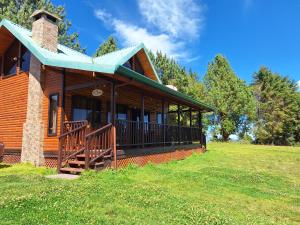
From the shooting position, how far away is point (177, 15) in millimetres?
23766

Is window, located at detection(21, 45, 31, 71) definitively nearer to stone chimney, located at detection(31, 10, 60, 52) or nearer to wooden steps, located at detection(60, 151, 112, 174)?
stone chimney, located at detection(31, 10, 60, 52)

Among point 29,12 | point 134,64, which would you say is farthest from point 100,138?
point 29,12

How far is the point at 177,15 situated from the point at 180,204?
20.6 metres

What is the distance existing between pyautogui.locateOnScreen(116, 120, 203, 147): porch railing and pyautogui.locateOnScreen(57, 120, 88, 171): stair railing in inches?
52.6

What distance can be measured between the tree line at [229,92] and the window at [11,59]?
20.5 m

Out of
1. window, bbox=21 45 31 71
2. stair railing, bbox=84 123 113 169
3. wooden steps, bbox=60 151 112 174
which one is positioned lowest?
wooden steps, bbox=60 151 112 174

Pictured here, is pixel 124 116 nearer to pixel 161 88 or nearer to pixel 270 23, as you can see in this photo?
pixel 161 88

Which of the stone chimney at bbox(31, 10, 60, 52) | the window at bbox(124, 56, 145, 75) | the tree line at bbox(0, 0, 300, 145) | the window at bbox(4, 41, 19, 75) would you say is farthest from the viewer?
the tree line at bbox(0, 0, 300, 145)

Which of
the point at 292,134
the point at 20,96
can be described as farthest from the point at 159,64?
the point at 20,96

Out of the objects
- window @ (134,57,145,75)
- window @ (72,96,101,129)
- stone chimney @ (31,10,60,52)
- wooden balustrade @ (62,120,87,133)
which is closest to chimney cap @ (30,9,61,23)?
stone chimney @ (31,10,60,52)

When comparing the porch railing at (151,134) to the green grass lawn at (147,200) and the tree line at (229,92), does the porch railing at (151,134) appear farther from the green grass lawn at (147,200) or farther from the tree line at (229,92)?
the tree line at (229,92)

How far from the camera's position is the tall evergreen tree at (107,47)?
37.4 m

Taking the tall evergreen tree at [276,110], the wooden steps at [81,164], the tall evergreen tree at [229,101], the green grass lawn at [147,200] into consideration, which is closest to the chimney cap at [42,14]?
the wooden steps at [81,164]

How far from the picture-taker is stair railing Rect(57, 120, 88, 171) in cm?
988
